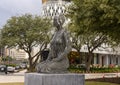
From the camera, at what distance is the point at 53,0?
8225cm

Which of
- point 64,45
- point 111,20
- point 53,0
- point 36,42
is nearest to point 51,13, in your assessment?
point 53,0

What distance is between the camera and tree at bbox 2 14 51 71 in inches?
2210

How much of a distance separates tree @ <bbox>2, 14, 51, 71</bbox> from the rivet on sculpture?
41.1 meters

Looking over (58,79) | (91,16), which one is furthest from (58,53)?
(91,16)

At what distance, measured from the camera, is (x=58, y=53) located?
1430 centimetres

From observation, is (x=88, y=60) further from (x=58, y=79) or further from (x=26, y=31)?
(x=58, y=79)

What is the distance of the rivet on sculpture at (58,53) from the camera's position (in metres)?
13.9

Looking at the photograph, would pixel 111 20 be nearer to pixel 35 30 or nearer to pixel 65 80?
pixel 65 80

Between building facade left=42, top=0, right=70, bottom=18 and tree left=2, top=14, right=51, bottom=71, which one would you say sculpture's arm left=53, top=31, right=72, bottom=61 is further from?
building facade left=42, top=0, right=70, bottom=18

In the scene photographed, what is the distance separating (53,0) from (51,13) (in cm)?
511

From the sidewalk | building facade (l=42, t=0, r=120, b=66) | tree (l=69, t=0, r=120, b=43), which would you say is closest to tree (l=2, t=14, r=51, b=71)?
the sidewalk

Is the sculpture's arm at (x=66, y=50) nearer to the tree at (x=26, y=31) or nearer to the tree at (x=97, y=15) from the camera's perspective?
the tree at (x=97, y=15)

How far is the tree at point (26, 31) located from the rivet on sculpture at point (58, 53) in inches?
1618

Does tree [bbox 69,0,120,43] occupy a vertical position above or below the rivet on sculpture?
above
